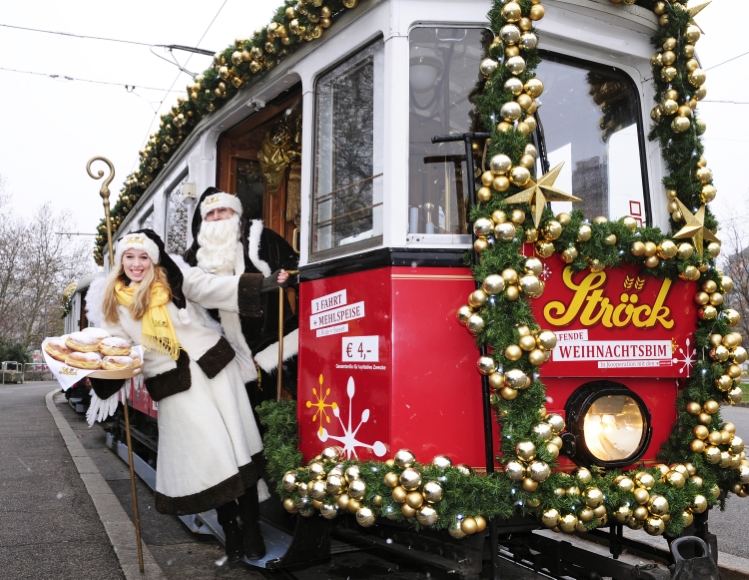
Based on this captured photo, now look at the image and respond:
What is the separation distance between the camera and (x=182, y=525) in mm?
5207

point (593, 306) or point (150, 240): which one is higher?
point (150, 240)

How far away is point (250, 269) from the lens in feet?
14.3

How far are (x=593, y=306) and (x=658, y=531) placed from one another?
96 centimetres

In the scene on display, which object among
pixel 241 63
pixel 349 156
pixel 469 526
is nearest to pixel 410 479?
pixel 469 526

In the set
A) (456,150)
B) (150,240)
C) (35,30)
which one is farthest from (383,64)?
(35,30)

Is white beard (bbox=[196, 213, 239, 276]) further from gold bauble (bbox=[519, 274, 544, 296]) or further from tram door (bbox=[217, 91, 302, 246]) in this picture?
gold bauble (bbox=[519, 274, 544, 296])

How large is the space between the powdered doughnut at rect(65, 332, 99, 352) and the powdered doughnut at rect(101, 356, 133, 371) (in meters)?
0.10

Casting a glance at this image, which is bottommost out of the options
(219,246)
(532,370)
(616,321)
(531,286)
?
(532,370)

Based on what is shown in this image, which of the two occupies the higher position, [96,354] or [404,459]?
[96,354]

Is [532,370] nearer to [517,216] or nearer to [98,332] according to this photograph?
[517,216]

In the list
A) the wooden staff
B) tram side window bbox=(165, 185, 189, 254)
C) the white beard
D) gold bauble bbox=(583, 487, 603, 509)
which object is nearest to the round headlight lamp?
gold bauble bbox=(583, 487, 603, 509)

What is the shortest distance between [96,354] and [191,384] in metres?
0.53

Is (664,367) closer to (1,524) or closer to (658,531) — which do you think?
(658,531)

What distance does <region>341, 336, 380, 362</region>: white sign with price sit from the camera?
3115 millimetres
